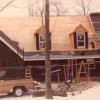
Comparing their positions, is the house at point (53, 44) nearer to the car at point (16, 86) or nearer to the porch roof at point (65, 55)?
the porch roof at point (65, 55)

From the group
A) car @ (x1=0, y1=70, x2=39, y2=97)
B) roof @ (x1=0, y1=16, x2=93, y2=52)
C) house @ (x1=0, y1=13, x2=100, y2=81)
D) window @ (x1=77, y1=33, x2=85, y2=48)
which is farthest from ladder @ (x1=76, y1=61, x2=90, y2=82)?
car @ (x1=0, y1=70, x2=39, y2=97)

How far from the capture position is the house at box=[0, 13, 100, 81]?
141 ft

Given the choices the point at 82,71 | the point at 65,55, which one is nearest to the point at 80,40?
the point at 65,55

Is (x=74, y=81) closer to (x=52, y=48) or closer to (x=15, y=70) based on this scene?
(x=52, y=48)

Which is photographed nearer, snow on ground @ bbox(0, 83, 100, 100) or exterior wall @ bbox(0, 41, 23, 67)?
snow on ground @ bbox(0, 83, 100, 100)

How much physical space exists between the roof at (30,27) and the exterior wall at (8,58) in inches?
52.1

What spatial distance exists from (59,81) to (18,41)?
17.3 feet

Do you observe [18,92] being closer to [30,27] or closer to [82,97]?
[82,97]

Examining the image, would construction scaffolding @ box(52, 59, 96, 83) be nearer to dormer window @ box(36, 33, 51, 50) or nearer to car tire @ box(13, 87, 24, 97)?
dormer window @ box(36, 33, 51, 50)

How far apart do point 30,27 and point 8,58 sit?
449 cm

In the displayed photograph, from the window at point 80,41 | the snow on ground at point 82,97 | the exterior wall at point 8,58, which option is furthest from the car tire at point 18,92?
the window at point 80,41

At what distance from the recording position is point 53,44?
45.5m

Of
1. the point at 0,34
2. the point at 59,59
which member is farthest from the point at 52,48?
the point at 0,34

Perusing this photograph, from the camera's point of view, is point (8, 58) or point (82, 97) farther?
point (8, 58)
